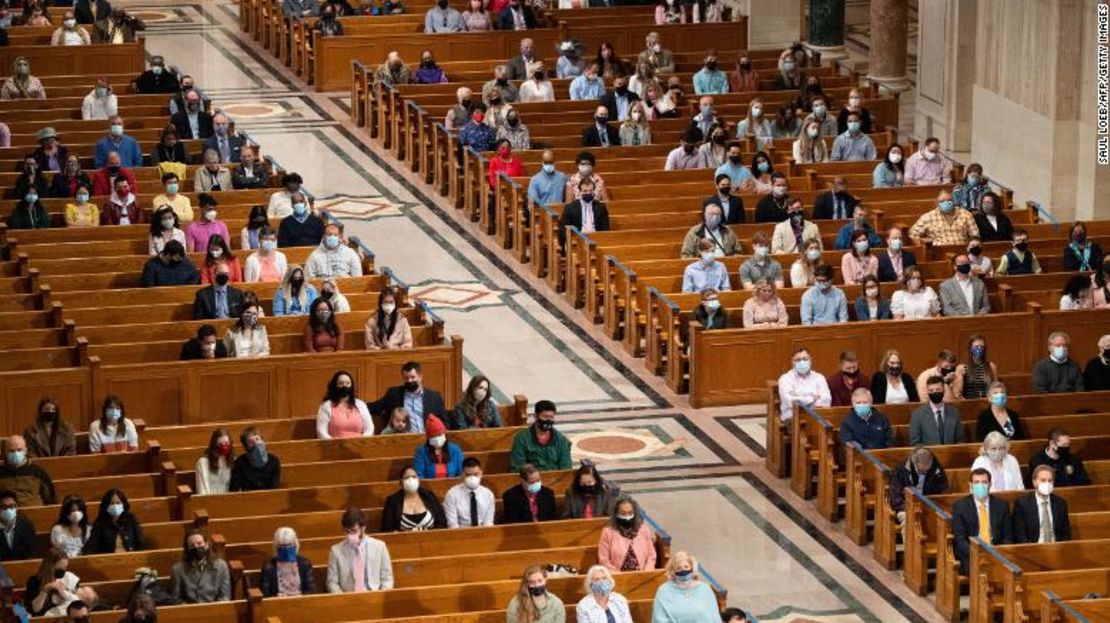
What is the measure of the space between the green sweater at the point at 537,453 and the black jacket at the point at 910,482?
2155mm

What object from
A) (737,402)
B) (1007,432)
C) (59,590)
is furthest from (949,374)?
(59,590)

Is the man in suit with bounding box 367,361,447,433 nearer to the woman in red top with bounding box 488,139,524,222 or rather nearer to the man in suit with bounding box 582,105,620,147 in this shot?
the woman in red top with bounding box 488,139,524,222

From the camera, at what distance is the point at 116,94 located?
26.8 meters

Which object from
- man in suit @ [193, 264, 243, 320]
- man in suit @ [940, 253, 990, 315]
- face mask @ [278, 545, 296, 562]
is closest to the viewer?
face mask @ [278, 545, 296, 562]

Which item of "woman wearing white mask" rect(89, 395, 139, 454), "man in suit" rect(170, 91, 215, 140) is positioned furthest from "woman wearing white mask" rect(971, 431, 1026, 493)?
"man in suit" rect(170, 91, 215, 140)

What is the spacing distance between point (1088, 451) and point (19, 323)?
Result: 7.91 meters

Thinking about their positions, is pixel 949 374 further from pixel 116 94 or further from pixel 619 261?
pixel 116 94

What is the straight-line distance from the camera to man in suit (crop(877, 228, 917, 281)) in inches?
839

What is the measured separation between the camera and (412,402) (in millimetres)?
17938

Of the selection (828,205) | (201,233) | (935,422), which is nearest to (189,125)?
(201,233)

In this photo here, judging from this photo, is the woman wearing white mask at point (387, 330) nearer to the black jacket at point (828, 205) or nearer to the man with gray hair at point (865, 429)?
the man with gray hair at point (865, 429)

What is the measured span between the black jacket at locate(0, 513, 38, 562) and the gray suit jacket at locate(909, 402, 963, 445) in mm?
6053

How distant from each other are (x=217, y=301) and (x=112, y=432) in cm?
280

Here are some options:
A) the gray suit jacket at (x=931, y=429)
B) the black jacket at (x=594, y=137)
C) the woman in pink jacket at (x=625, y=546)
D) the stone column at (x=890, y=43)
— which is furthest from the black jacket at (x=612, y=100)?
the woman in pink jacket at (x=625, y=546)
